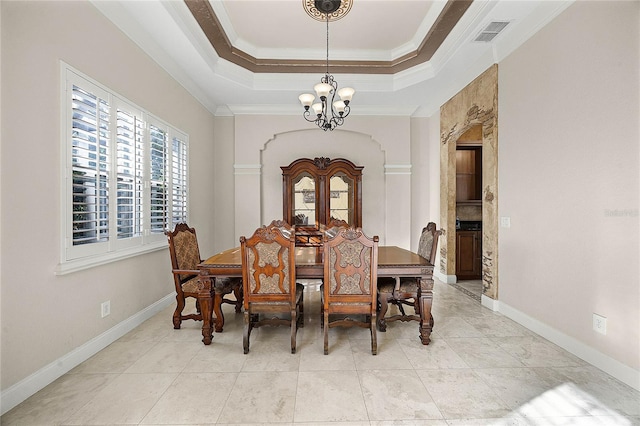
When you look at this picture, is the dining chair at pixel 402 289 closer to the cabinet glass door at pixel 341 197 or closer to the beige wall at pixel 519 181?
the beige wall at pixel 519 181

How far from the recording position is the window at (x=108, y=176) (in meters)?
2.06

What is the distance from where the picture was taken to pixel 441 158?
4.72 m

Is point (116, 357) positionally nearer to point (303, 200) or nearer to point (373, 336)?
point (373, 336)

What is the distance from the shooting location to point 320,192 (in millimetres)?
4648

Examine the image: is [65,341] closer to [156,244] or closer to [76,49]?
[156,244]

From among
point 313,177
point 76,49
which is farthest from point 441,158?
point 76,49

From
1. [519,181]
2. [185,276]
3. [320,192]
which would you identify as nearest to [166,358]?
[185,276]

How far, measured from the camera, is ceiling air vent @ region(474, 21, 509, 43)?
9.19ft

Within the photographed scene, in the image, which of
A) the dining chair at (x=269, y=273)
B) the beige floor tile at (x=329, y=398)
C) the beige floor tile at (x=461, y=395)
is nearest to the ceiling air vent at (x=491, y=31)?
the dining chair at (x=269, y=273)

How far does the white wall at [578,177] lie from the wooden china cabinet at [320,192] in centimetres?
218

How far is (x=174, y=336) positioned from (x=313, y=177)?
291 cm

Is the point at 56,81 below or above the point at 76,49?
below

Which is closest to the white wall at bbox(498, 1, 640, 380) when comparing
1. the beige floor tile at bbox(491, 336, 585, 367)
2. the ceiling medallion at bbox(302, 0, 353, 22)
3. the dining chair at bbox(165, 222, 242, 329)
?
the beige floor tile at bbox(491, 336, 585, 367)

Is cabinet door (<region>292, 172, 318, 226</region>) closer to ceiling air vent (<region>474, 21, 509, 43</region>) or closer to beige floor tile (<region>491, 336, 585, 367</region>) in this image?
ceiling air vent (<region>474, 21, 509, 43</region>)
